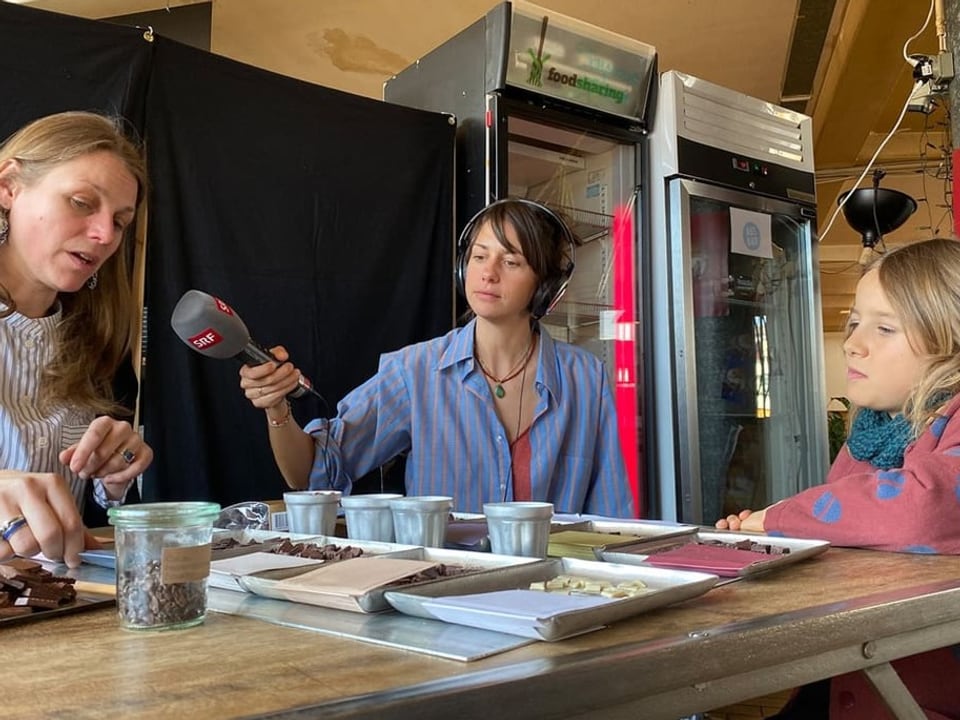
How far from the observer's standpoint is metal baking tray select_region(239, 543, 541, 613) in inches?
25.7

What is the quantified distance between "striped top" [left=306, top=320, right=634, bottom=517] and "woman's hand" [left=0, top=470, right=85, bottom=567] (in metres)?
0.85

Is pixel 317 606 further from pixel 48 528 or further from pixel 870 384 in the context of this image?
pixel 870 384

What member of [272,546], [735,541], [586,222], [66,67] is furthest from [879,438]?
[66,67]

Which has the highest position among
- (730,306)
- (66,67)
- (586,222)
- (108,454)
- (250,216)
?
(66,67)

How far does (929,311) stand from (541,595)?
0.90 metres

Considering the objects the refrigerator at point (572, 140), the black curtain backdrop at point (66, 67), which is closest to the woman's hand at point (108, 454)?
the black curtain backdrop at point (66, 67)

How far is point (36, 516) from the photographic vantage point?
0.82m

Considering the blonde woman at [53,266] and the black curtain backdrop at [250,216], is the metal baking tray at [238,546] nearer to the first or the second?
the blonde woman at [53,266]

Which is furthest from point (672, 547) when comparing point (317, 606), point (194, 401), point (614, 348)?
point (614, 348)

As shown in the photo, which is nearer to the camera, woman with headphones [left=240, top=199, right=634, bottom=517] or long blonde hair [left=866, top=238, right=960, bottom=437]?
long blonde hair [left=866, top=238, right=960, bottom=437]

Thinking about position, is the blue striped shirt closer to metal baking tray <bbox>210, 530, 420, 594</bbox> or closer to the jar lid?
metal baking tray <bbox>210, 530, 420, 594</bbox>

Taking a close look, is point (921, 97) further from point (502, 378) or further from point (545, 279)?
point (502, 378)

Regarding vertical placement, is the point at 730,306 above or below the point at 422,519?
above

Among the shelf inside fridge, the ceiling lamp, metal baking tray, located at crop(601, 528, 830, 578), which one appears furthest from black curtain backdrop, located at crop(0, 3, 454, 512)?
the ceiling lamp
